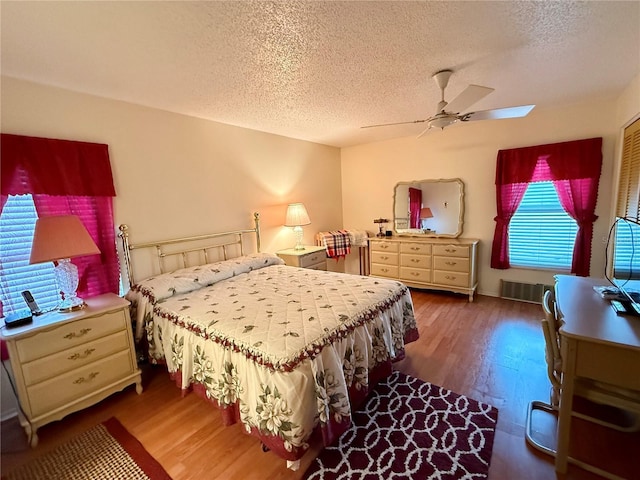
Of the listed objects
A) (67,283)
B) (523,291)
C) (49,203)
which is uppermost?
(49,203)

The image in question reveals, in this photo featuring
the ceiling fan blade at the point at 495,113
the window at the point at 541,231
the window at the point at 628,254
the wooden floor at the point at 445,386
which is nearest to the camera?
the wooden floor at the point at 445,386

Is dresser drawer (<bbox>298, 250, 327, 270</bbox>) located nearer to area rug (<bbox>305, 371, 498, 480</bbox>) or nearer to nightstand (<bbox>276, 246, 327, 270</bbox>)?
nightstand (<bbox>276, 246, 327, 270</bbox>)

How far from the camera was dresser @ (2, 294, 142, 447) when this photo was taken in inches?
65.9

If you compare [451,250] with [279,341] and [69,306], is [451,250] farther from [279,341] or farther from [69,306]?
[69,306]

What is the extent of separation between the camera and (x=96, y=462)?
1.60m

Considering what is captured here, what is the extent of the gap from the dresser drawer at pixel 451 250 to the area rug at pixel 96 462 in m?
3.62

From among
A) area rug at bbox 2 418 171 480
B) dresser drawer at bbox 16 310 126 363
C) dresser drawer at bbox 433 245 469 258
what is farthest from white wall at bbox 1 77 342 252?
dresser drawer at bbox 433 245 469 258

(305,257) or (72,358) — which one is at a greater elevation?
(305,257)

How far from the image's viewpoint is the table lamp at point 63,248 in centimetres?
176

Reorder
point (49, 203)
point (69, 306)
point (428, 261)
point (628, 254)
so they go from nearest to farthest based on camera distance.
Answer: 1. point (628, 254)
2. point (69, 306)
3. point (49, 203)
4. point (428, 261)

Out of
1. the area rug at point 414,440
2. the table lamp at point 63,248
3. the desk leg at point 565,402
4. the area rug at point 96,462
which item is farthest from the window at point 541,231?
the table lamp at point 63,248

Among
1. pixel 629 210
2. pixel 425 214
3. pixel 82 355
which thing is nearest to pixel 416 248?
pixel 425 214

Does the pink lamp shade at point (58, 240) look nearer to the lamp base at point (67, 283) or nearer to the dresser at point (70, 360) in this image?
the lamp base at point (67, 283)

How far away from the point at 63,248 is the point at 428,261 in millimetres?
3900
